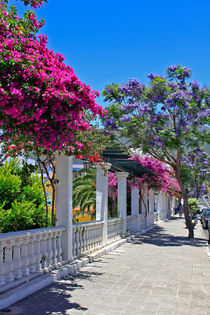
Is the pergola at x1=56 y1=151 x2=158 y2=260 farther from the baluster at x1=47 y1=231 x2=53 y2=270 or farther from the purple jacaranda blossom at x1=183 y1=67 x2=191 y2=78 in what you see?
the purple jacaranda blossom at x1=183 y1=67 x2=191 y2=78

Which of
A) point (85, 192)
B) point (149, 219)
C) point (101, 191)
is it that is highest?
point (85, 192)

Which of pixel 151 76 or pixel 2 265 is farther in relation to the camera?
pixel 151 76

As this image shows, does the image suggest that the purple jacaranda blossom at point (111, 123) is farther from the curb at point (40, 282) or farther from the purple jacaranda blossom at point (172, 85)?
the curb at point (40, 282)

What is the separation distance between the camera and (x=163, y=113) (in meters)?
14.6

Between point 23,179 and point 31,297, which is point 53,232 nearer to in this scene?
point 23,179

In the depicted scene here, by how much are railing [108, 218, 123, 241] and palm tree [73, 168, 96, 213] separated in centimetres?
415

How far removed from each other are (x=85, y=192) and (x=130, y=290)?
12373 millimetres

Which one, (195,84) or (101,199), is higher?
(195,84)

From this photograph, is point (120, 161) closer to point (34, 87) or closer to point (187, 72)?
point (187, 72)

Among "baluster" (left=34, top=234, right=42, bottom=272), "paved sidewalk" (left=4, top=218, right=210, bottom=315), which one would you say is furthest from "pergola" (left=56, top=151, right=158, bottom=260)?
"baluster" (left=34, top=234, right=42, bottom=272)

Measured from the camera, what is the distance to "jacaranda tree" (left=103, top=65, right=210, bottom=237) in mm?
14242

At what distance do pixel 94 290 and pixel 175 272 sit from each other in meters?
2.83

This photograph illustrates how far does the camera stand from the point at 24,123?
5266 mm

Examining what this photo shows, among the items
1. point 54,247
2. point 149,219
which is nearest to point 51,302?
point 54,247
